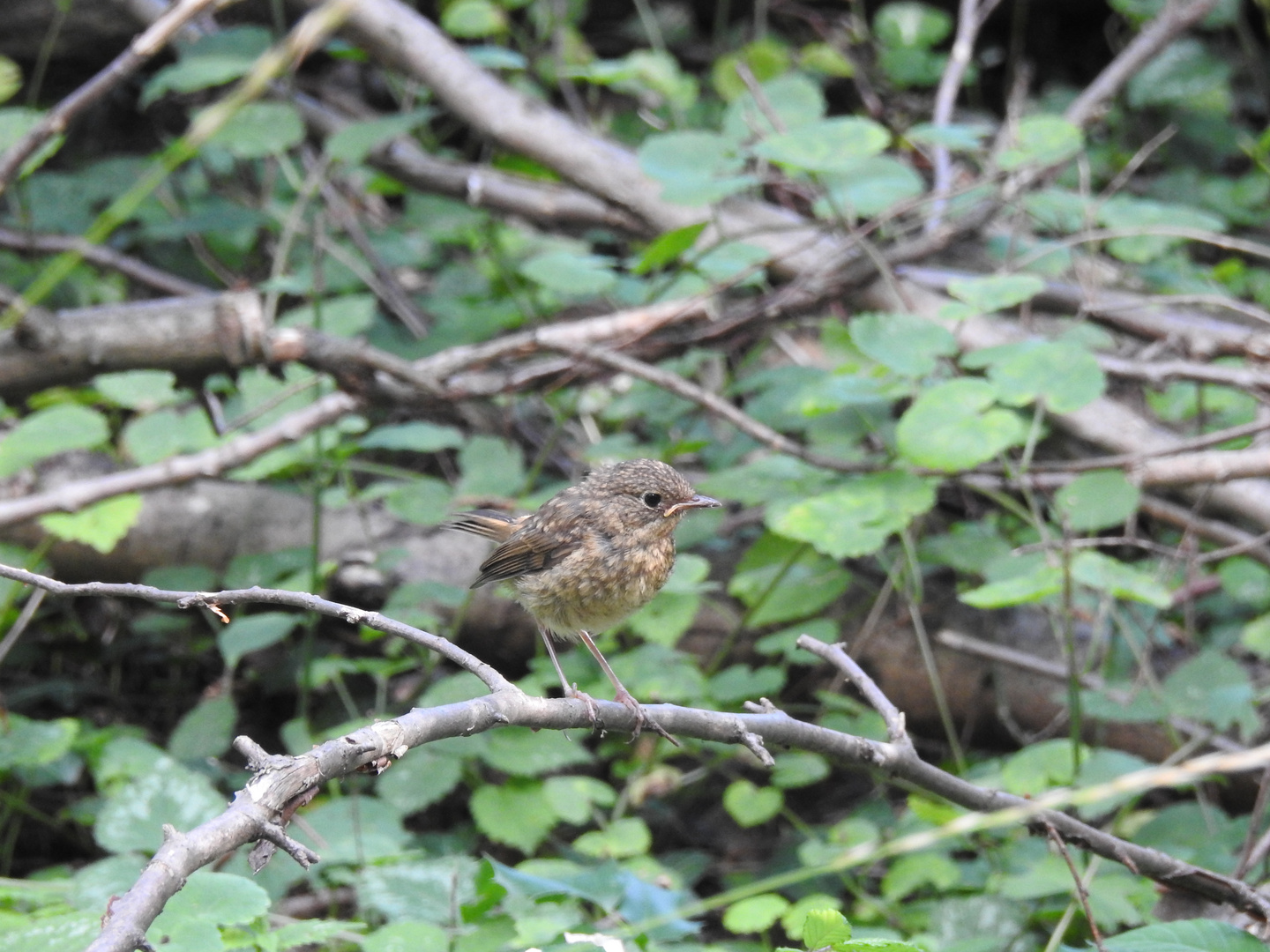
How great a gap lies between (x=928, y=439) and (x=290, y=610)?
302 centimetres

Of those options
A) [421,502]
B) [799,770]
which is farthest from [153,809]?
[799,770]

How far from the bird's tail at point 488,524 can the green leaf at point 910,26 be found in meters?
4.57

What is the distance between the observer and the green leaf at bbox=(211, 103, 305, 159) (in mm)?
5465

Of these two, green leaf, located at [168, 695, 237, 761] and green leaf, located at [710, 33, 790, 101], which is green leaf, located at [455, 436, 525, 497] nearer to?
green leaf, located at [168, 695, 237, 761]

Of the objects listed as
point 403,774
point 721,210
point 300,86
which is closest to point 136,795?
point 403,774

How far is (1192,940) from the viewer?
227 centimetres

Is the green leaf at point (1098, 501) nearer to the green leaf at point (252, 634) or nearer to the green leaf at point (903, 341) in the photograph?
the green leaf at point (903, 341)

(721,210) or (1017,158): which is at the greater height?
(1017,158)

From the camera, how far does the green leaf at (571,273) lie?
15.9 feet

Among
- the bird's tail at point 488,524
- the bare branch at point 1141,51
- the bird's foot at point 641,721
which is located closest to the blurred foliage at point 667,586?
the bird's tail at point 488,524

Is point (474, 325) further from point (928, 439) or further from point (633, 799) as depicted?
point (928, 439)

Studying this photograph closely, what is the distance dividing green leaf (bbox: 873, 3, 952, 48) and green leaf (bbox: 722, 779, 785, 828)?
4897mm

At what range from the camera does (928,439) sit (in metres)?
3.87

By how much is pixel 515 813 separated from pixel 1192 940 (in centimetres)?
242
